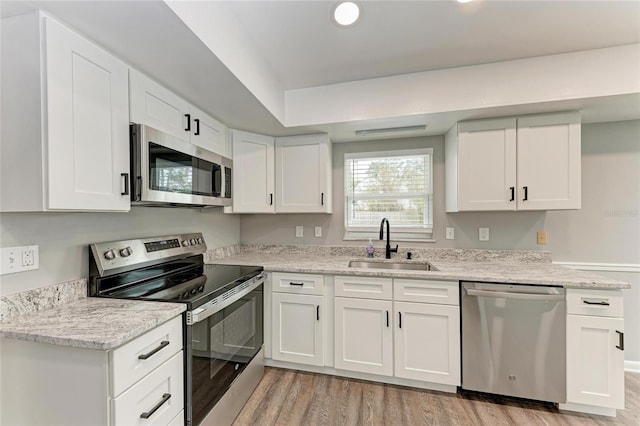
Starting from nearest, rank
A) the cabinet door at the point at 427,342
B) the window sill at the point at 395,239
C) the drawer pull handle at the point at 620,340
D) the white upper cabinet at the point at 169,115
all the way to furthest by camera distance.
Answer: the white upper cabinet at the point at 169,115
the drawer pull handle at the point at 620,340
the cabinet door at the point at 427,342
the window sill at the point at 395,239

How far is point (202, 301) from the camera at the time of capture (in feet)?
4.76

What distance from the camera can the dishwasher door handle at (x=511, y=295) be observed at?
1795mm

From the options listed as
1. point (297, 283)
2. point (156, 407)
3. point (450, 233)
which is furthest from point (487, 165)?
point (156, 407)

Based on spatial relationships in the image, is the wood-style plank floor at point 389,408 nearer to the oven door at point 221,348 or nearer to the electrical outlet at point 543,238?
the oven door at point 221,348

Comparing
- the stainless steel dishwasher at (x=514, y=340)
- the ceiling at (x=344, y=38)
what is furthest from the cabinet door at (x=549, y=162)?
the stainless steel dishwasher at (x=514, y=340)

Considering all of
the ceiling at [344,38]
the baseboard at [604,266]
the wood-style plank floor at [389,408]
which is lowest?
the wood-style plank floor at [389,408]

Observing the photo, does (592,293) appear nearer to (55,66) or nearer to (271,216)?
(271,216)

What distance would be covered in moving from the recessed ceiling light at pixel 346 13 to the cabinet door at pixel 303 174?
3.68 ft

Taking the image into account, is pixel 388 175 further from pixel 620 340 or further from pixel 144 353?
pixel 144 353

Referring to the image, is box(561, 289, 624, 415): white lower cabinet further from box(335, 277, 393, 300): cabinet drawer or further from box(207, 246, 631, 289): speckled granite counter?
box(335, 277, 393, 300): cabinet drawer

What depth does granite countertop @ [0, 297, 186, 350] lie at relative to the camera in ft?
3.28

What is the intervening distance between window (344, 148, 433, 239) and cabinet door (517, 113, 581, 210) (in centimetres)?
76

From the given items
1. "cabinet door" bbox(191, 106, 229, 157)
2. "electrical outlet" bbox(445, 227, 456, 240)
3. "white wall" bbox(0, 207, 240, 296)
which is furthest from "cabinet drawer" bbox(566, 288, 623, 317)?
"white wall" bbox(0, 207, 240, 296)

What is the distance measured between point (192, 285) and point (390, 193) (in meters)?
2.02
